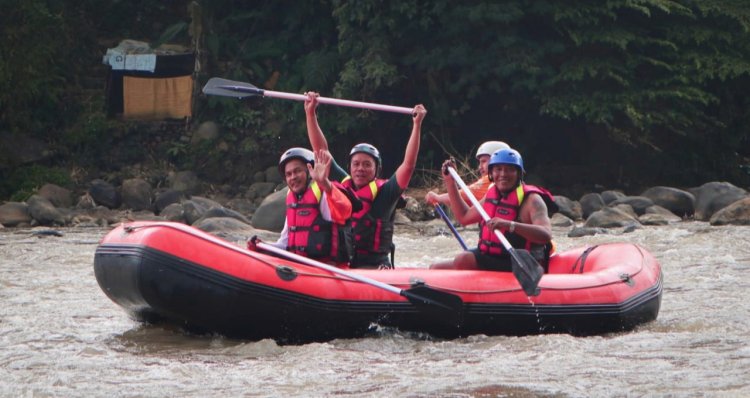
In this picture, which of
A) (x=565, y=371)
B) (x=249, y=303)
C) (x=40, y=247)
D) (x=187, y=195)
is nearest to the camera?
(x=565, y=371)

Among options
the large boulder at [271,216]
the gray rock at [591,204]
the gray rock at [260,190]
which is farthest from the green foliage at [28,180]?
the gray rock at [591,204]

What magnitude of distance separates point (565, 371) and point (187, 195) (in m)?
11.8

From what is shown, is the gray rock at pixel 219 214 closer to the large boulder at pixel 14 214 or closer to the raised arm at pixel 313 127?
the large boulder at pixel 14 214

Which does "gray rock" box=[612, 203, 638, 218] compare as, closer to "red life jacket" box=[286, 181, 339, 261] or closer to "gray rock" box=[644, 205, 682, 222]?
"gray rock" box=[644, 205, 682, 222]

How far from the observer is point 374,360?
6230mm

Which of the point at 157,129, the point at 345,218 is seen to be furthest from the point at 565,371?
the point at 157,129

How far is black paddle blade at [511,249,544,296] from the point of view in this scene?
21.6 feet

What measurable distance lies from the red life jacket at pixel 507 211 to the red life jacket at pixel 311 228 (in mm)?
912

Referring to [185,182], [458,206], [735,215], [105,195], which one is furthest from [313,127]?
[185,182]

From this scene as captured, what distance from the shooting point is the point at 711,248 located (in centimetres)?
1122

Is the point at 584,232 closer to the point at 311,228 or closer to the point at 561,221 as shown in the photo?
the point at 561,221

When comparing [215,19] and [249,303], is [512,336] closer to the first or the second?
[249,303]

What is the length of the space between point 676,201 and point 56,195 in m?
8.23

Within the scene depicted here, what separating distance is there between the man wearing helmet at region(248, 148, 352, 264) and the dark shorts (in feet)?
2.61
